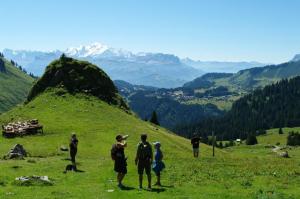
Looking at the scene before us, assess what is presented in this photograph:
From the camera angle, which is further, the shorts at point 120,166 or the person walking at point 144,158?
the shorts at point 120,166

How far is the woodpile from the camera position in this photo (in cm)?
7288

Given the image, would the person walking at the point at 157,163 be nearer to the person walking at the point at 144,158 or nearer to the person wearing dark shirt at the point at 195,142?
the person walking at the point at 144,158

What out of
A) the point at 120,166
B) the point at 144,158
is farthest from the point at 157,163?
the point at 120,166

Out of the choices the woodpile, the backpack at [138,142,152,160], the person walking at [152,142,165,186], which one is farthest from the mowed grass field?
the backpack at [138,142,152,160]

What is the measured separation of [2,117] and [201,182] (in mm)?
64336

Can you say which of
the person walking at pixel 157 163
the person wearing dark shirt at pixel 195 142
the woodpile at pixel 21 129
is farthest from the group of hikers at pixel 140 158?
the woodpile at pixel 21 129

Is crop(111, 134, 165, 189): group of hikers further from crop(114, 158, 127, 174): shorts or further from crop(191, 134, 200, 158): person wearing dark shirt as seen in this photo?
crop(191, 134, 200, 158): person wearing dark shirt

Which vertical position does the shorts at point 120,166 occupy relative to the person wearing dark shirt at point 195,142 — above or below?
above

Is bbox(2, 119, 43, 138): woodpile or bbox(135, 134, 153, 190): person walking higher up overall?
bbox(135, 134, 153, 190): person walking

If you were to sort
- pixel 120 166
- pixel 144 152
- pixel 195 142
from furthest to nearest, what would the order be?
pixel 195 142 → pixel 120 166 → pixel 144 152

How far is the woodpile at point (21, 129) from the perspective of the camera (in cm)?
7288

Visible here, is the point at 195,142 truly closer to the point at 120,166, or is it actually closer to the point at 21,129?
the point at 21,129

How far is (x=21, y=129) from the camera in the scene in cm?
7431

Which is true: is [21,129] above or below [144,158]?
below
